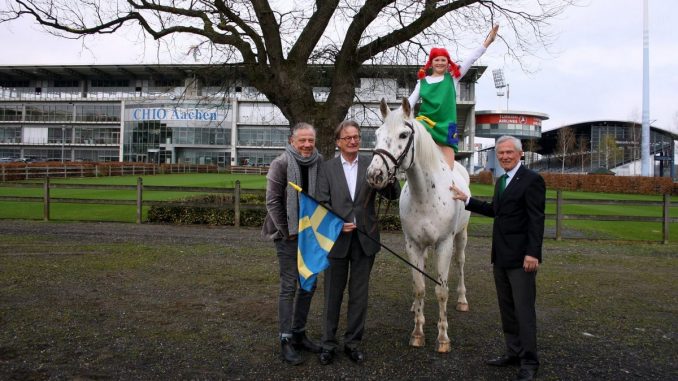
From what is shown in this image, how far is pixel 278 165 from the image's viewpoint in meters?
4.05

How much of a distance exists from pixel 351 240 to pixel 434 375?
1276 millimetres

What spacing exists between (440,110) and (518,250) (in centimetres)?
190

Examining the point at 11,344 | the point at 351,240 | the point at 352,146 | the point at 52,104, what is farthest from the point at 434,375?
the point at 52,104

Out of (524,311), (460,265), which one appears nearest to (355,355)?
(524,311)

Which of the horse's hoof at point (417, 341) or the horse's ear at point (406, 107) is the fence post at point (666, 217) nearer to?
the horse's hoof at point (417, 341)

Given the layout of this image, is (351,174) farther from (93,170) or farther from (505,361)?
(93,170)

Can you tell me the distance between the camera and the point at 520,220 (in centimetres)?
368

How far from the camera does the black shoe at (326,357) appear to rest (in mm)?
3816

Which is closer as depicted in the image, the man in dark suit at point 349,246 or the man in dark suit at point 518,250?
the man in dark suit at point 518,250

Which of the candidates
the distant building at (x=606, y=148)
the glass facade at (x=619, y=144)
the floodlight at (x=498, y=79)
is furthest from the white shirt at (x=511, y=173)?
the floodlight at (x=498, y=79)

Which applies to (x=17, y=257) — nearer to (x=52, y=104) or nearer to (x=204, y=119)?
(x=204, y=119)

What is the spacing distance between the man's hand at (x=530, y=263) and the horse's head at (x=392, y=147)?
1209mm

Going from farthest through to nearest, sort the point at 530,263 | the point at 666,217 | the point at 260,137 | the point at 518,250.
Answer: the point at 260,137
the point at 666,217
the point at 518,250
the point at 530,263

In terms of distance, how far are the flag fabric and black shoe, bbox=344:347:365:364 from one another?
695 mm
